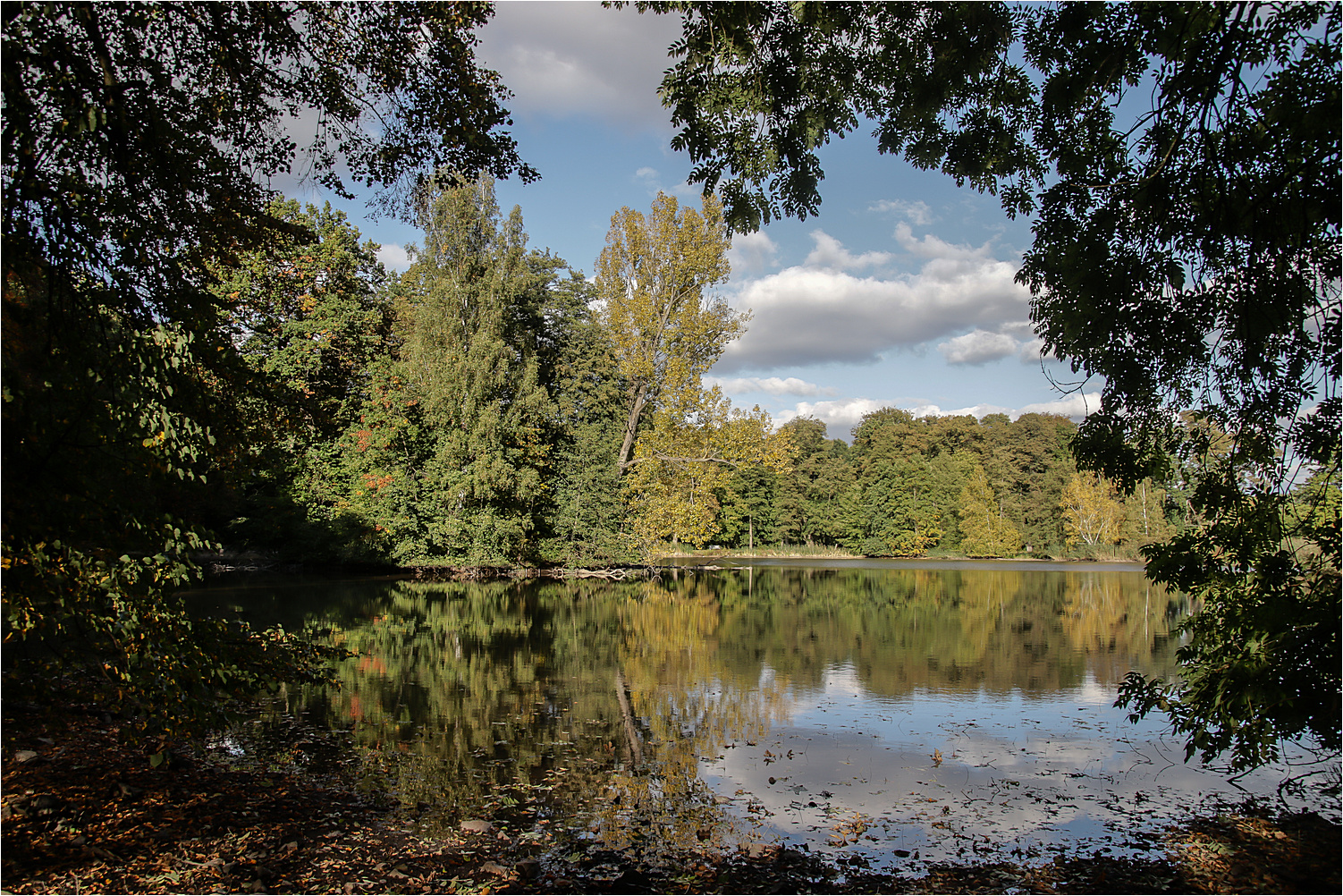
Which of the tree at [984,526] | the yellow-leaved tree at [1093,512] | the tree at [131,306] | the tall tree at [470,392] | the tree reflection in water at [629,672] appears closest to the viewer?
the tree at [131,306]

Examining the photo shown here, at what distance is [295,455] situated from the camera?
92.1 ft

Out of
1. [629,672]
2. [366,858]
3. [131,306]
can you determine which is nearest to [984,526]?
[629,672]

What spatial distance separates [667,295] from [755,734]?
22739 mm

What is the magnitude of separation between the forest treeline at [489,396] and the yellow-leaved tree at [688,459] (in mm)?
76

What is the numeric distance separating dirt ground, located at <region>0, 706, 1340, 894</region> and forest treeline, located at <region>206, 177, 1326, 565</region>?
2081 centimetres

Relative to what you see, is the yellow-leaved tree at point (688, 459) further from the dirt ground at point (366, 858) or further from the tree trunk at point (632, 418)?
the dirt ground at point (366, 858)

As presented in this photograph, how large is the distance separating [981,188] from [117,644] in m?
7.36

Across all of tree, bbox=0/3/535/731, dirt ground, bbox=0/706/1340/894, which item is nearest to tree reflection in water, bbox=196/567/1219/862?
dirt ground, bbox=0/706/1340/894

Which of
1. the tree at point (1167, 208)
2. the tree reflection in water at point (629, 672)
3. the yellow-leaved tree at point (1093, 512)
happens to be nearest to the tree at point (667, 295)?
the tree reflection in water at point (629, 672)

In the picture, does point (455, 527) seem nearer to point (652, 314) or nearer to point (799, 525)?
point (652, 314)

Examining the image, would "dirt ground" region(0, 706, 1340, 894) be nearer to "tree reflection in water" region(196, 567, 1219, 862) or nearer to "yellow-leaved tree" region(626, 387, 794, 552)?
"tree reflection in water" region(196, 567, 1219, 862)

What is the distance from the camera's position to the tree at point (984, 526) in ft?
176

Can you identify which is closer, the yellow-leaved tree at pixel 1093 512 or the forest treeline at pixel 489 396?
the forest treeline at pixel 489 396

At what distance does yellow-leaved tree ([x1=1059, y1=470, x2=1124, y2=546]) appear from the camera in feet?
160
